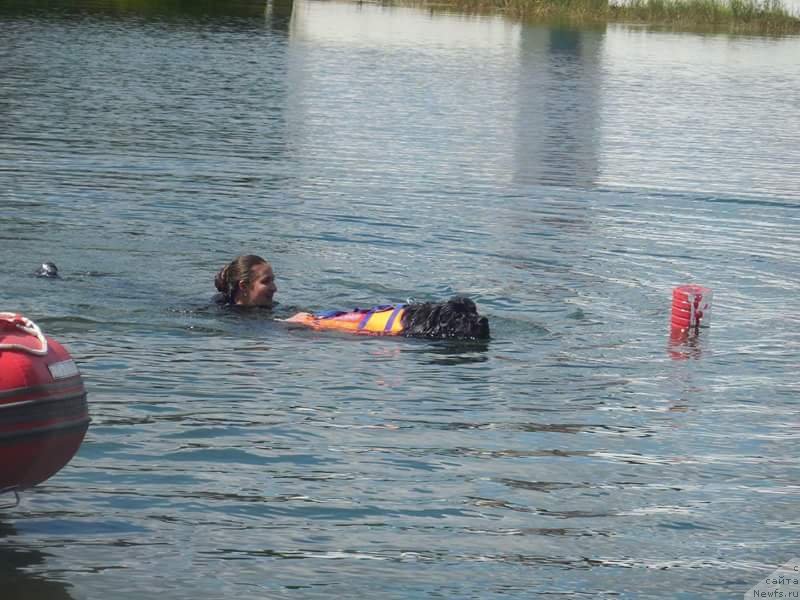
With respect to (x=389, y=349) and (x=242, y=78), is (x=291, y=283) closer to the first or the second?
(x=389, y=349)

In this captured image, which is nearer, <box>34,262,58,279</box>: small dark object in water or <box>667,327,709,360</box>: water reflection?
<box>667,327,709,360</box>: water reflection

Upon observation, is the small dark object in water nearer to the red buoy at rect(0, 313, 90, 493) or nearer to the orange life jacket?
the orange life jacket

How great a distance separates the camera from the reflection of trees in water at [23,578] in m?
6.66

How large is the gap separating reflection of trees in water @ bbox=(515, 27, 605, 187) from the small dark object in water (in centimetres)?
904

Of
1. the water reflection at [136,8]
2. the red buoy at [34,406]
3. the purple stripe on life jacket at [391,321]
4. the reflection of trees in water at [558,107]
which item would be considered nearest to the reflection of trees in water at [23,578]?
the red buoy at [34,406]

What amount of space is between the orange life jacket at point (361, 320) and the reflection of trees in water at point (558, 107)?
956cm

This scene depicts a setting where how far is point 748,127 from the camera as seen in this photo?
98.9ft

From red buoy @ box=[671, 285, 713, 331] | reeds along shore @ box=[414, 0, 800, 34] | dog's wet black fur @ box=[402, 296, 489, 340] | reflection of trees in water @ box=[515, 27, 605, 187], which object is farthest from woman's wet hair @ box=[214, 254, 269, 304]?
reeds along shore @ box=[414, 0, 800, 34]

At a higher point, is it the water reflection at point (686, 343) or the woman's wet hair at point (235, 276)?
the woman's wet hair at point (235, 276)

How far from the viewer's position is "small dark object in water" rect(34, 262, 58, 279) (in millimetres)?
13625

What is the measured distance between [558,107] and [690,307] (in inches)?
805

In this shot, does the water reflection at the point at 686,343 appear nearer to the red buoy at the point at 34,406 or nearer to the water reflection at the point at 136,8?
the red buoy at the point at 34,406

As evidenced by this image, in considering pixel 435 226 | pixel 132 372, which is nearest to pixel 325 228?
pixel 435 226

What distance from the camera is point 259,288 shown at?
40.7 ft
